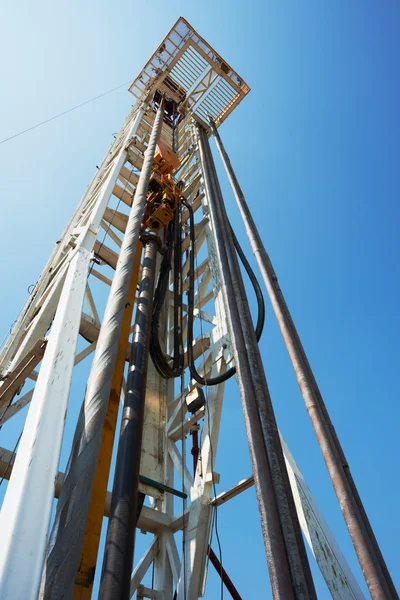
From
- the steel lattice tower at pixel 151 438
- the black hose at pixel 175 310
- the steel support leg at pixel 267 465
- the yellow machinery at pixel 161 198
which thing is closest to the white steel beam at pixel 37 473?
the steel lattice tower at pixel 151 438

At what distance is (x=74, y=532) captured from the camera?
5.20 feet

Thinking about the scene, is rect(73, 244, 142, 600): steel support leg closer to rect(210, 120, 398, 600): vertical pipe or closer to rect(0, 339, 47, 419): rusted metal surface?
rect(0, 339, 47, 419): rusted metal surface

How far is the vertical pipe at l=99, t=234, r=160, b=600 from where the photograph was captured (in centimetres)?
175

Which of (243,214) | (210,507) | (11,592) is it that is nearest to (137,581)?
(210,507)

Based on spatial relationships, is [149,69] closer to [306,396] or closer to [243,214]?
[243,214]

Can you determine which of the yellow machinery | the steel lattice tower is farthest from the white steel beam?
the yellow machinery

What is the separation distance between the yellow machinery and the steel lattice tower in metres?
0.02

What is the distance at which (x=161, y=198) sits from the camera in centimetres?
507

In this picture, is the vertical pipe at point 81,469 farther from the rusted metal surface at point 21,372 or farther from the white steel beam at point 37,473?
the rusted metal surface at point 21,372

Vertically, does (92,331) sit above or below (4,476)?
above

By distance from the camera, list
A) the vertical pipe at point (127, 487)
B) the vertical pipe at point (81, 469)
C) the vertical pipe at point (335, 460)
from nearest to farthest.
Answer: the vertical pipe at point (335, 460), the vertical pipe at point (81, 469), the vertical pipe at point (127, 487)

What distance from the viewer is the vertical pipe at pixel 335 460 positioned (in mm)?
1351

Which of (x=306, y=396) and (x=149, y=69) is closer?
(x=306, y=396)

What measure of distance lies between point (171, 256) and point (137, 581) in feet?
9.87
